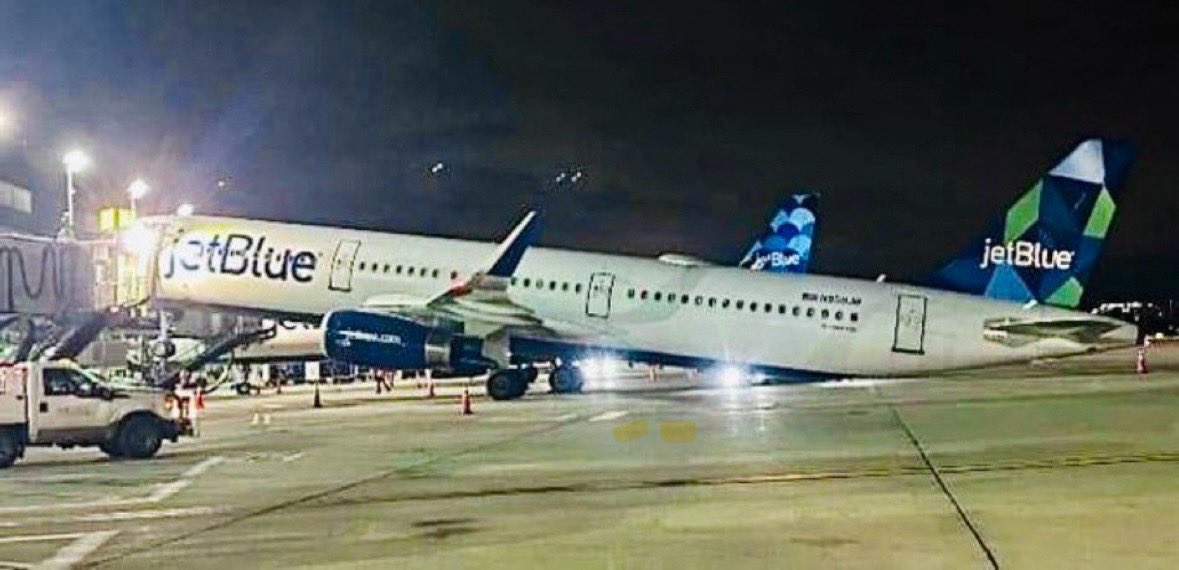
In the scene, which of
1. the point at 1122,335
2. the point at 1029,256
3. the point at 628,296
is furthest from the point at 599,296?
the point at 1122,335

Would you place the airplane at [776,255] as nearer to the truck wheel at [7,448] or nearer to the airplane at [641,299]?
the airplane at [641,299]

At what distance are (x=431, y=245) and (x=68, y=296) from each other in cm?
1391

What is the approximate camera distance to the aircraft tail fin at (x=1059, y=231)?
37.2m

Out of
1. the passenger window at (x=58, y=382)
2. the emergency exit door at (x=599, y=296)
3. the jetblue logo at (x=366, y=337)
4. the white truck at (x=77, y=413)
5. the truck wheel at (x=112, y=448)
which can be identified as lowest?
the truck wheel at (x=112, y=448)

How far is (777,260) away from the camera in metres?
57.2

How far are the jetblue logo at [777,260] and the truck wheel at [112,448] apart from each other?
3491cm

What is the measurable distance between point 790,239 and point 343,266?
2094 centimetres

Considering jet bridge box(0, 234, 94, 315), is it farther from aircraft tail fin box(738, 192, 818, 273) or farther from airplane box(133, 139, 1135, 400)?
aircraft tail fin box(738, 192, 818, 273)

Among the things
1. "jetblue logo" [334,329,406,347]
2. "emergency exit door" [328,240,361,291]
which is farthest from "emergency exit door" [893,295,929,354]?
"emergency exit door" [328,240,361,291]

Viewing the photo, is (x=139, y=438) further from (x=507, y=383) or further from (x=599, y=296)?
(x=599, y=296)

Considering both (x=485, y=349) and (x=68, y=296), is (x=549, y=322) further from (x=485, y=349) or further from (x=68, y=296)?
(x=68, y=296)

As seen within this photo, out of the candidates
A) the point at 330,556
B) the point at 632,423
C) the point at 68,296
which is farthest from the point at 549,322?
the point at 330,556

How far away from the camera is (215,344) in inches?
1785

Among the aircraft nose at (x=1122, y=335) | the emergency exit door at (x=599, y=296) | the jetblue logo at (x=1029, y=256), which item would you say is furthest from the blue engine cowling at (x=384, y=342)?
the aircraft nose at (x=1122, y=335)
